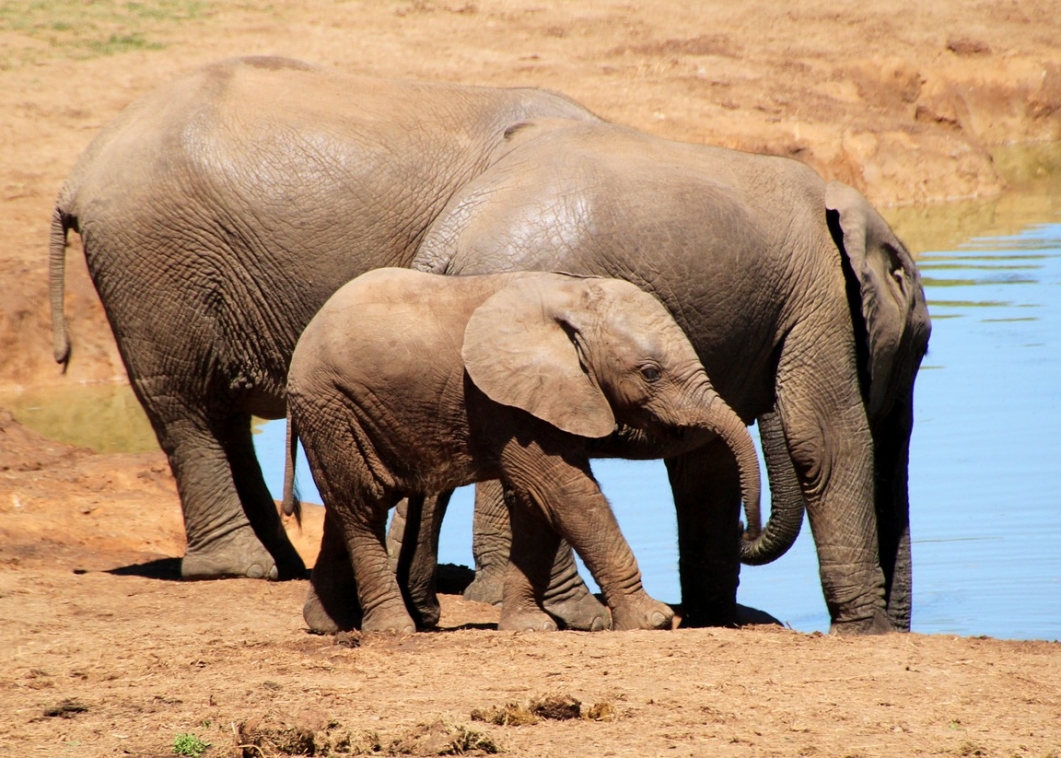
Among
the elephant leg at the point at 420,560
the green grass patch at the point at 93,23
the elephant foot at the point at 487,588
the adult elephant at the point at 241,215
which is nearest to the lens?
the elephant leg at the point at 420,560

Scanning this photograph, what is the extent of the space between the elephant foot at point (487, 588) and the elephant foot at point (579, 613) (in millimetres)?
959

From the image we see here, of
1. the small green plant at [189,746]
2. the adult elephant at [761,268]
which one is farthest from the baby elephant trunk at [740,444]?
the small green plant at [189,746]

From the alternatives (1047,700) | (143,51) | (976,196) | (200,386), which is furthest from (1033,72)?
(1047,700)

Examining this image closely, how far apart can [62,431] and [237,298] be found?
4.64 metres

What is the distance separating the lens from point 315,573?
6395mm

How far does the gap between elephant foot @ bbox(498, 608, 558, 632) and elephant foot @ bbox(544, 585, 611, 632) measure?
303 mm

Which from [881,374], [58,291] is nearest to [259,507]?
[58,291]

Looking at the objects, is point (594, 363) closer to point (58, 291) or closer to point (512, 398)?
point (512, 398)

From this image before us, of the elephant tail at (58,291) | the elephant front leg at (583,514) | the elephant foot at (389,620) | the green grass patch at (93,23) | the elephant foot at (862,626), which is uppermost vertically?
the green grass patch at (93,23)

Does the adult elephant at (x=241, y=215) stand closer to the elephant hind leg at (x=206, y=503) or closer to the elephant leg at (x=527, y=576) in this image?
the elephant hind leg at (x=206, y=503)

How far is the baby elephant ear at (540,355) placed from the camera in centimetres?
571

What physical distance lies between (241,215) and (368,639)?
2.30 metres

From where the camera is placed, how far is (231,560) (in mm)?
7879

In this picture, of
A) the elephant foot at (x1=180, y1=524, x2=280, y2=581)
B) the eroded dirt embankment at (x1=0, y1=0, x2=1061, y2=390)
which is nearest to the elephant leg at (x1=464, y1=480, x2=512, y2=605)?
the elephant foot at (x1=180, y1=524, x2=280, y2=581)
